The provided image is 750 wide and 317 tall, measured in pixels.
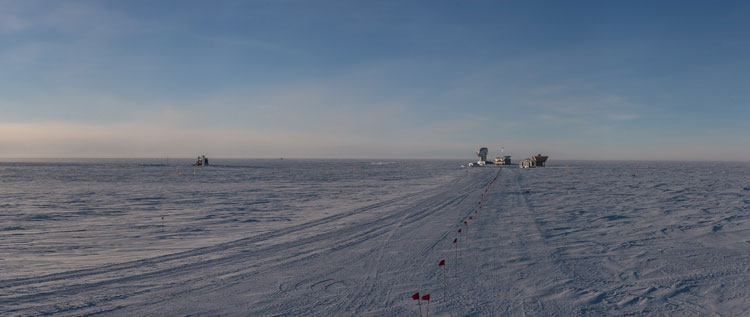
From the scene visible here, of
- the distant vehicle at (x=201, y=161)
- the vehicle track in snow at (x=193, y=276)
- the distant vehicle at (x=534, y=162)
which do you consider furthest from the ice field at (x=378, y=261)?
the distant vehicle at (x=201, y=161)

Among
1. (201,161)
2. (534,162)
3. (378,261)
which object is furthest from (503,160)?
(378,261)

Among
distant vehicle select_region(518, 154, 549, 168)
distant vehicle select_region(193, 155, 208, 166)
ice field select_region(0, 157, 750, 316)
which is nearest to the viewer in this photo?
ice field select_region(0, 157, 750, 316)

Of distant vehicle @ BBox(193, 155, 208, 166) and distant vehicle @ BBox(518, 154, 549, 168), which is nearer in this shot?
distant vehicle @ BBox(518, 154, 549, 168)

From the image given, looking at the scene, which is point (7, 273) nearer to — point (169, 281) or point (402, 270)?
point (169, 281)

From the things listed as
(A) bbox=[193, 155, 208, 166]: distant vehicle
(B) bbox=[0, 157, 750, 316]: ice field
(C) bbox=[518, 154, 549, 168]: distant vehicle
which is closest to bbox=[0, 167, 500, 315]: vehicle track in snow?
(B) bbox=[0, 157, 750, 316]: ice field

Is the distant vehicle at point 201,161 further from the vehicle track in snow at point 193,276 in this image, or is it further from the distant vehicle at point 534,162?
the vehicle track in snow at point 193,276

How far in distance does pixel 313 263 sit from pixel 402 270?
2.69 meters

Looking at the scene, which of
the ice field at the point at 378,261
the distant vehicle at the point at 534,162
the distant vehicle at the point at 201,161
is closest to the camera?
the ice field at the point at 378,261

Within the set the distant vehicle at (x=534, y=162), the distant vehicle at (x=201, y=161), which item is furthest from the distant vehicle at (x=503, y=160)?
the distant vehicle at (x=201, y=161)

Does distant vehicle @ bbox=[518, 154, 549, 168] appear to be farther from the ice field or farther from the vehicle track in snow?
the vehicle track in snow

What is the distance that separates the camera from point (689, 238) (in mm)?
14758

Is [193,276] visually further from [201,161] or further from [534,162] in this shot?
[201,161]

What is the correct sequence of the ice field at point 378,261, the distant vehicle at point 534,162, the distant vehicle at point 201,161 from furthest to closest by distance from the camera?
the distant vehicle at point 201,161, the distant vehicle at point 534,162, the ice field at point 378,261

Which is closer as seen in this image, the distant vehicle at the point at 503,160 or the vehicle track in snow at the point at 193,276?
the vehicle track in snow at the point at 193,276
